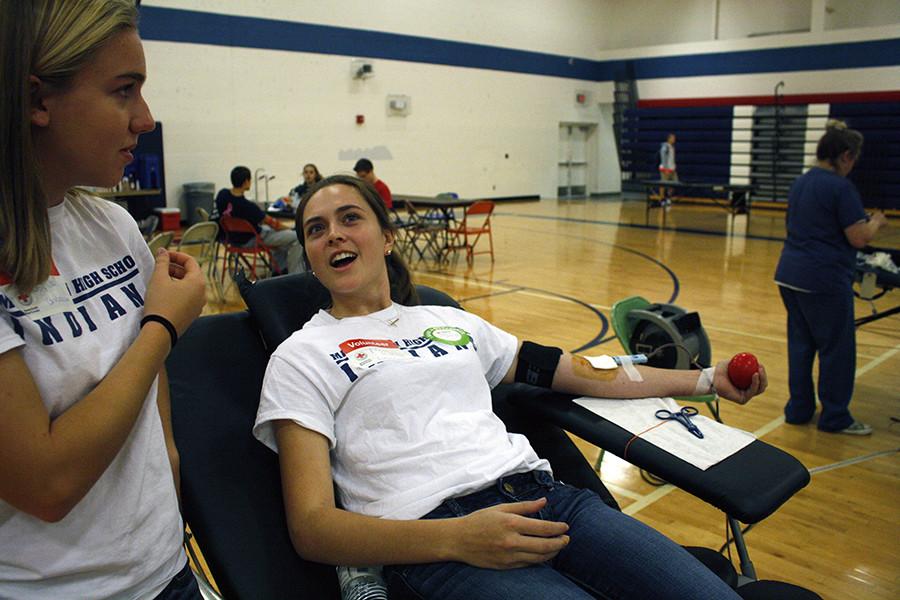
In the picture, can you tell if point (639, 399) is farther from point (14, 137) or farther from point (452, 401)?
point (14, 137)

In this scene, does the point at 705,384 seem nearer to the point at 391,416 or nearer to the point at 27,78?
the point at 391,416

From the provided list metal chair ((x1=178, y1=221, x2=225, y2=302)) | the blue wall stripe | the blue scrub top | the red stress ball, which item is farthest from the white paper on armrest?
the blue wall stripe

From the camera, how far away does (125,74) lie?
97 cm

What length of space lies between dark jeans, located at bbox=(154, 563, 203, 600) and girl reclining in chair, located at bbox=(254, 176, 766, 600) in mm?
256

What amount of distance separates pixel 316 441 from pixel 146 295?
1.73 ft

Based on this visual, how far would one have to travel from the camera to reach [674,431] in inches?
70.2

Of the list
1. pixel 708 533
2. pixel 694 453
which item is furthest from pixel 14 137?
pixel 708 533

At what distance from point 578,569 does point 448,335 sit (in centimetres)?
61

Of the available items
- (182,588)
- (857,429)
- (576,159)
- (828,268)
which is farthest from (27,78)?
(576,159)

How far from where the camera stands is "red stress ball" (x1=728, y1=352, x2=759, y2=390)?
Result: 1.90 meters

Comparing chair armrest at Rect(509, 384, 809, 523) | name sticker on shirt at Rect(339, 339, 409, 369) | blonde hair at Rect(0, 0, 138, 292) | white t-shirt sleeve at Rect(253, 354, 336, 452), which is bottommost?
chair armrest at Rect(509, 384, 809, 523)

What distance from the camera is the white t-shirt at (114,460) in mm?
928

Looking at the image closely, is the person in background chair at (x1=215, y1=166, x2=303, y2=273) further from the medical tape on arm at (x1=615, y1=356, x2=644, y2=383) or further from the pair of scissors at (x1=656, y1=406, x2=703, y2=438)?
the pair of scissors at (x1=656, y1=406, x2=703, y2=438)

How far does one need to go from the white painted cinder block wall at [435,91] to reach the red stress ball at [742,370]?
36.3 ft
